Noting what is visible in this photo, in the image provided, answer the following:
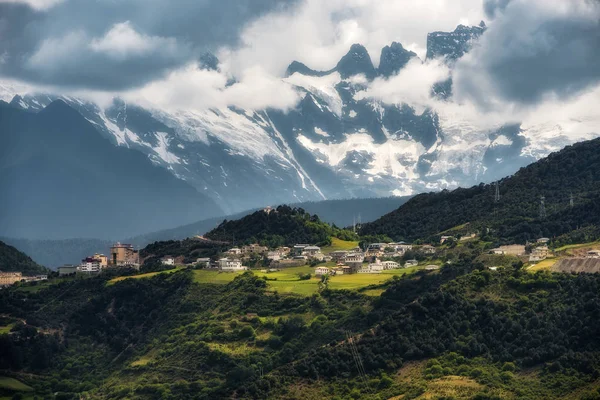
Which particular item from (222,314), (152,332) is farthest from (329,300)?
(152,332)

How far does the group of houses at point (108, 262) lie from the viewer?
4761 inches

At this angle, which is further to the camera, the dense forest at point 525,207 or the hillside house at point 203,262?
the hillside house at point 203,262

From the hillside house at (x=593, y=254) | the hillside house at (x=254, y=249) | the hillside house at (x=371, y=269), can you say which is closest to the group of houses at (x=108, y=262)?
the hillside house at (x=254, y=249)

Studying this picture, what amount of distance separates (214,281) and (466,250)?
21.9m

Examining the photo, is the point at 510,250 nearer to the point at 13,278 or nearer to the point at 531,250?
the point at 531,250

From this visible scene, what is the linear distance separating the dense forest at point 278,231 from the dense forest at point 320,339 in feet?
79.7

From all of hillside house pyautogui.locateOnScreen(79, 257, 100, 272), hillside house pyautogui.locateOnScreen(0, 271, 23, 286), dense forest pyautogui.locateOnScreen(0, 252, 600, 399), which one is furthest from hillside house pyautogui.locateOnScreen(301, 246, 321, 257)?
hillside house pyautogui.locateOnScreen(0, 271, 23, 286)

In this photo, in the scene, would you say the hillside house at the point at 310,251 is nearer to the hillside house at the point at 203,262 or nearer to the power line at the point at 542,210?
the hillside house at the point at 203,262

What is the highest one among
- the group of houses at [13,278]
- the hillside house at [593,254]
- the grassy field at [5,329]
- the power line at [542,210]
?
the power line at [542,210]

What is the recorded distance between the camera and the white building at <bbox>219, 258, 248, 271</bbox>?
105m

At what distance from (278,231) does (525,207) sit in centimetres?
2669

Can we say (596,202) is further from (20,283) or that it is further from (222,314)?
(20,283)

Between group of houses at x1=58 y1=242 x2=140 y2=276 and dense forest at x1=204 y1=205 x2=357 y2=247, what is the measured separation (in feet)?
31.2

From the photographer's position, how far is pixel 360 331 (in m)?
77.2
